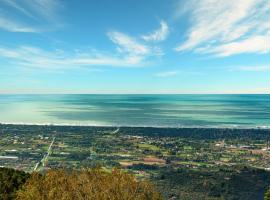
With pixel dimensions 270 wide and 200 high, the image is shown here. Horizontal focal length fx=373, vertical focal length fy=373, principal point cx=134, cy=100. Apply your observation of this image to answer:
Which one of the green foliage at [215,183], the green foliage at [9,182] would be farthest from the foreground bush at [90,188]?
the green foliage at [215,183]

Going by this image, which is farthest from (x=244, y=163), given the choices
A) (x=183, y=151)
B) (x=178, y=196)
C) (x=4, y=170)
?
(x=4, y=170)

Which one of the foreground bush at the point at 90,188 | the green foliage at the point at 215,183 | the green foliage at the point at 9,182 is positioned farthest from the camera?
the green foliage at the point at 215,183

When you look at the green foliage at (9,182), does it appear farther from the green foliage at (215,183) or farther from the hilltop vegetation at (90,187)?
the green foliage at (215,183)

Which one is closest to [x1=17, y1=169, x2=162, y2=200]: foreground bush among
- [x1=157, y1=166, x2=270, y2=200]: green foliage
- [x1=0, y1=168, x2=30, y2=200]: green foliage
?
[x1=0, y1=168, x2=30, y2=200]: green foliage

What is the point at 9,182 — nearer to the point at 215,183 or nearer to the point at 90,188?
the point at 90,188

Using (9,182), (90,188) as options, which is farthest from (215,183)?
(90,188)
